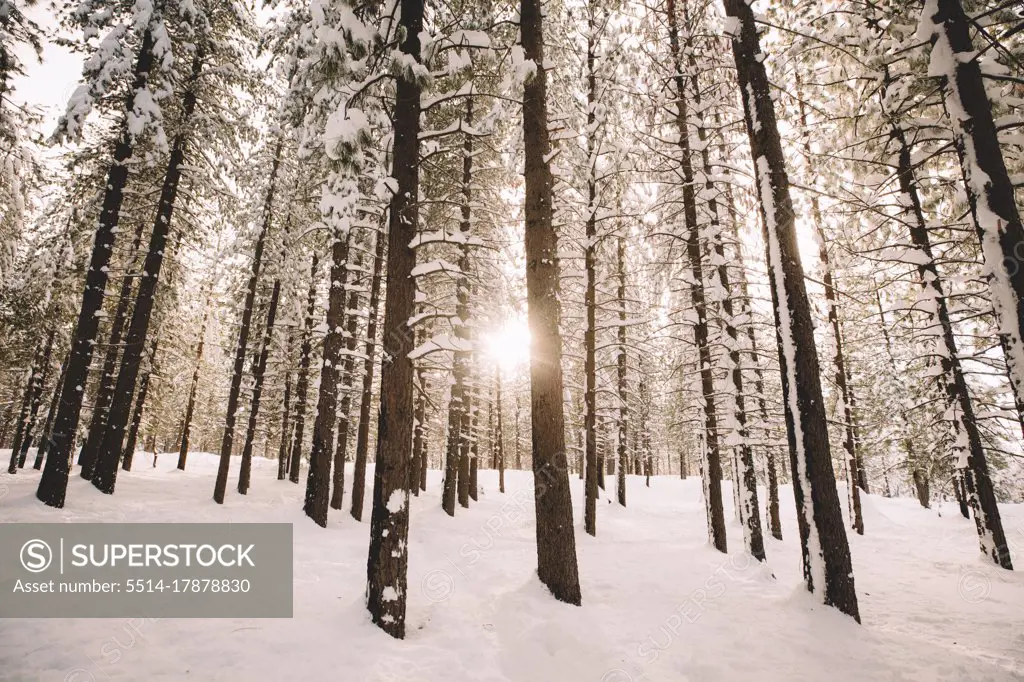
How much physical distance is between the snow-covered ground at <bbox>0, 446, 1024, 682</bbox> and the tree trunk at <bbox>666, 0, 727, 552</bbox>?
1002 millimetres

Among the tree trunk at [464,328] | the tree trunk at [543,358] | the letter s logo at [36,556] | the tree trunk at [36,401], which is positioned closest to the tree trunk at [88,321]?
the letter s logo at [36,556]

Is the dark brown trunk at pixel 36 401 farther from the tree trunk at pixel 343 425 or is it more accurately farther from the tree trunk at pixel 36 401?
the tree trunk at pixel 343 425

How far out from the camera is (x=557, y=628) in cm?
557

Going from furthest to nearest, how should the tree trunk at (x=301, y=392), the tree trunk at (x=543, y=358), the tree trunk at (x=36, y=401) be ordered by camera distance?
the tree trunk at (x=301, y=392) < the tree trunk at (x=36, y=401) < the tree trunk at (x=543, y=358)

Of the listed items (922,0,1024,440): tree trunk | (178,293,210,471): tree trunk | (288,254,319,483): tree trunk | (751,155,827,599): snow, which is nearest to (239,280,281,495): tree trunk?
(288,254,319,483): tree trunk

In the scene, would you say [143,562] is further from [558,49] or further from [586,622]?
[558,49]

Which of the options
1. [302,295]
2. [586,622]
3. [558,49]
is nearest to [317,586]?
[586,622]

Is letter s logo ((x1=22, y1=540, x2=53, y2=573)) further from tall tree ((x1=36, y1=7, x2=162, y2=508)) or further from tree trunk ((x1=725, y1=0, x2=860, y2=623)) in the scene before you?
tree trunk ((x1=725, y1=0, x2=860, y2=623))

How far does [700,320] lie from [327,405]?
401 inches

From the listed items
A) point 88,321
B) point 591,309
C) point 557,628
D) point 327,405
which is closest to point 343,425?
point 327,405

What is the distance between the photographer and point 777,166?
719cm

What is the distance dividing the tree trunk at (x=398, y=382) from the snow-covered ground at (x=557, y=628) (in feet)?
1.86

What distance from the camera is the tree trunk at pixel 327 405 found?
459 inches

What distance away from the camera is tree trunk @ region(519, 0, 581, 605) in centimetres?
646
